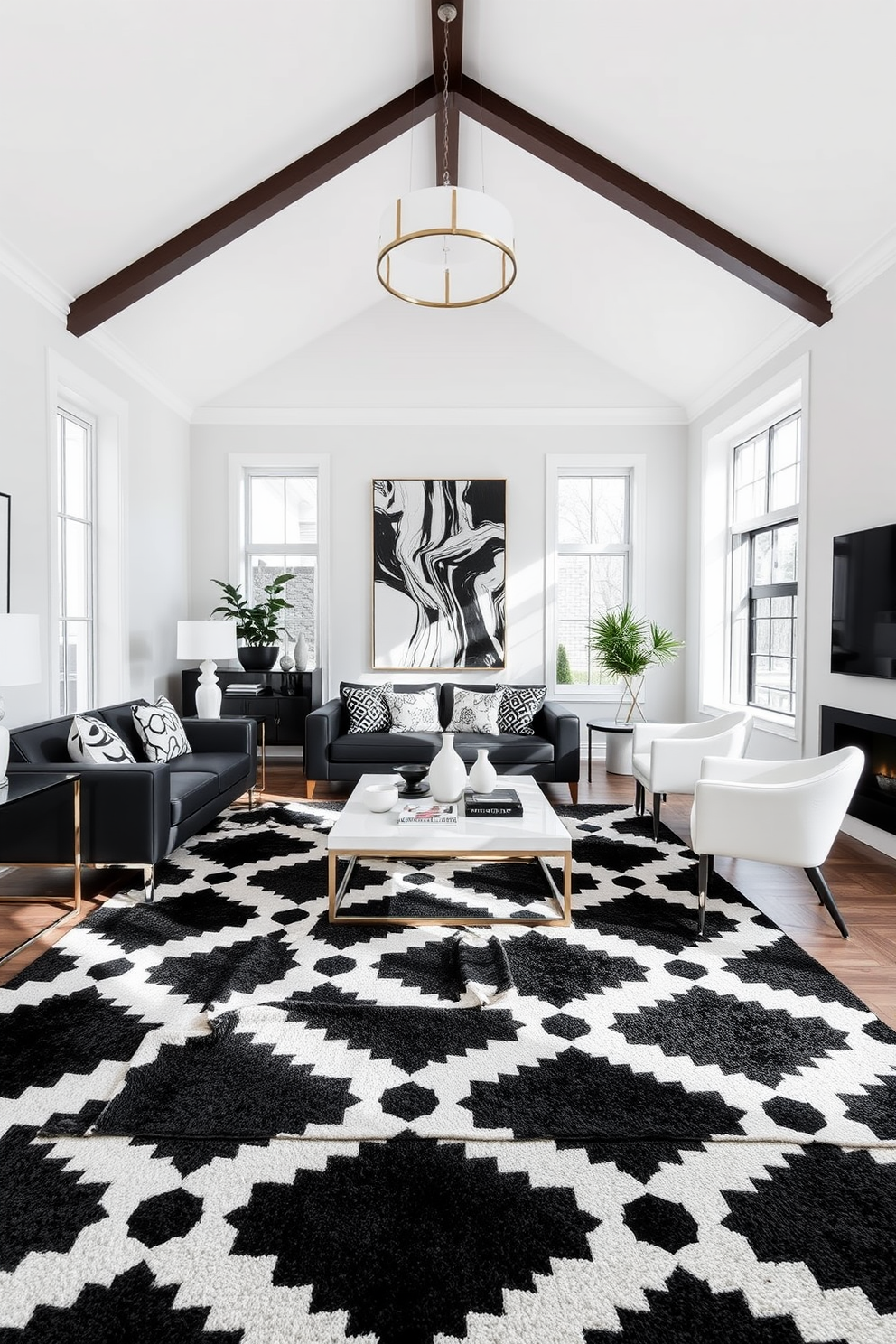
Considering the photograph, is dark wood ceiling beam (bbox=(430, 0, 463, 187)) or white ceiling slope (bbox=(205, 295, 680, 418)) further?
white ceiling slope (bbox=(205, 295, 680, 418))

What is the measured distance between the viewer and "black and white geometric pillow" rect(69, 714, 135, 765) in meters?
3.25

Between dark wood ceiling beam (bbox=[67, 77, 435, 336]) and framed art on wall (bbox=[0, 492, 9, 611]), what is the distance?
126 cm

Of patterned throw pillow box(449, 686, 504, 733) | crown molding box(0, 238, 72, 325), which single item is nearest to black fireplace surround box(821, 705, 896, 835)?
patterned throw pillow box(449, 686, 504, 733)

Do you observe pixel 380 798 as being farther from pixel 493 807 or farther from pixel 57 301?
pixel 57 301

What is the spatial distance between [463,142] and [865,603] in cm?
364

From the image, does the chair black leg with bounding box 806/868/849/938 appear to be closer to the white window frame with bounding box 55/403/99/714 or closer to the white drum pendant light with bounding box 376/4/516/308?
the white drum pendant light with bounding box 376/4/516/308

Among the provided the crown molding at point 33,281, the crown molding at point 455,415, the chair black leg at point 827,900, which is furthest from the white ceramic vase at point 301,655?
the chair black leg at point 827,900

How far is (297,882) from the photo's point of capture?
3.19 metres

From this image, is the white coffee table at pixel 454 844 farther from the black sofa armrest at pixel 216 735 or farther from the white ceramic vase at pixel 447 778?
the black sofa armrest at pixel 216 735

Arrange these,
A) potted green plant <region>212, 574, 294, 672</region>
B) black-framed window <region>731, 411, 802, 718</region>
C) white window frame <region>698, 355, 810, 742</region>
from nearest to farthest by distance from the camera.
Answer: black-framed window <region>731, 411, 802, 718</region>
white window frame <region>698, 355, 810, 742</region>
potted green plant <region>212, 574, 294, 672</region>

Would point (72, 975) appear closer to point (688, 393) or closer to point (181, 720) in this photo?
point (181, 720)

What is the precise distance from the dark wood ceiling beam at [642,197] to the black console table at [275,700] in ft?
12.0

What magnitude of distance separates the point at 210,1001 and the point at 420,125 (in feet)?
15.7

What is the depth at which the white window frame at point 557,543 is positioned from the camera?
20.3 feet
